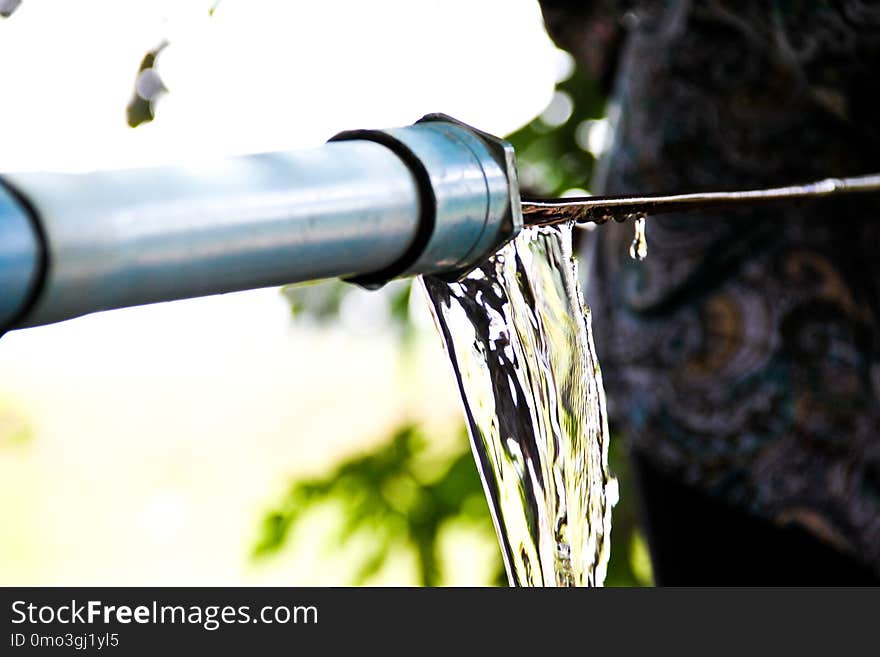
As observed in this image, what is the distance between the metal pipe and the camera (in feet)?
1.06

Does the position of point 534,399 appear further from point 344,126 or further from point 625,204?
point 344,126

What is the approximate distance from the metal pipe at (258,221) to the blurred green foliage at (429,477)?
4.49 feet

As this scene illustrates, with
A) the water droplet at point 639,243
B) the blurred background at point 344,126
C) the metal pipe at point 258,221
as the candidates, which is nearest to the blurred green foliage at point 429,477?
the blurred background at point 344,126

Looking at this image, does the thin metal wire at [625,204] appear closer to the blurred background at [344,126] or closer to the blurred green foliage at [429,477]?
the blurred background at [344,126]

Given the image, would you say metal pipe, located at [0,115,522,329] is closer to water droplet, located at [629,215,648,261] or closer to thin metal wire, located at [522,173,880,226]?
thin metal wire, located at [522,173,880,226]

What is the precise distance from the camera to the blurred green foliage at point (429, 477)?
72.5 inches

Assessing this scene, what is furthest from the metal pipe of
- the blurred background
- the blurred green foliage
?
the blurred green foliage

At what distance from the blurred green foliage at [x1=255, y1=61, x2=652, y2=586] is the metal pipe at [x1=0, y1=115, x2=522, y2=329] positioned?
137cm

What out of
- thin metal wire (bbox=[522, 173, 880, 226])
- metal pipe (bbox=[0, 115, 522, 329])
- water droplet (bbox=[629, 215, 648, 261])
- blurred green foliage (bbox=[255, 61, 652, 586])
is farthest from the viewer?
blurred green foliage (bbox=[255, 61, 652, 586])

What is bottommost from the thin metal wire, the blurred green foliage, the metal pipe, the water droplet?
the metal pipe

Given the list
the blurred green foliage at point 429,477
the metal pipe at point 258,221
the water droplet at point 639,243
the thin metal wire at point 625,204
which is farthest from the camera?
the blurred green foliage at point 429,477

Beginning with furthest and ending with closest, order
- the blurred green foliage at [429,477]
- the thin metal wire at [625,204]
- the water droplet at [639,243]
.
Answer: the blurred green foliage at [429,477] < the water droplet at [639,243] < the thin metal wire at [625,204]
